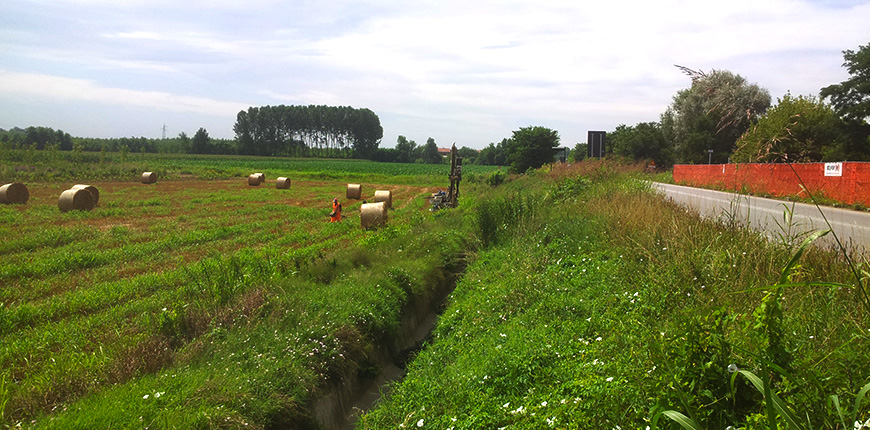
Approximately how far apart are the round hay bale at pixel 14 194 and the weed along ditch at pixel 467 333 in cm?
1330

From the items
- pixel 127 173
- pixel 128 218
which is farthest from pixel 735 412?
pixel 127 173

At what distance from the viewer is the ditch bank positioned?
607 cm

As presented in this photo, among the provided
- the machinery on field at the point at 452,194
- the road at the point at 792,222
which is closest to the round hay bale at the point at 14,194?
the machinery on field at the point at 452,194

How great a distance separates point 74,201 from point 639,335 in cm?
2321

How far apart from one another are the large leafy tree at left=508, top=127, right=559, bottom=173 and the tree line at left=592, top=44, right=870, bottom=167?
10217mm

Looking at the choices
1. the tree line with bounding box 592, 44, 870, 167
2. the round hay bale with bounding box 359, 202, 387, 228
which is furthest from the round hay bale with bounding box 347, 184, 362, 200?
the tree line with bounding box 592, 44, 870, 167

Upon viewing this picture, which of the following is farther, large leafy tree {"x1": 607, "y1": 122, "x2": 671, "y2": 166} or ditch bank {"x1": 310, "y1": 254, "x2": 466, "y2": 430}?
large leafy tree {"x1": 607, "y1": 122, "x2": 671, "y2": 166}

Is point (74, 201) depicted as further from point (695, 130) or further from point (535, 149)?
point (695, 130)

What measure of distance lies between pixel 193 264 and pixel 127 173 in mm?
36695

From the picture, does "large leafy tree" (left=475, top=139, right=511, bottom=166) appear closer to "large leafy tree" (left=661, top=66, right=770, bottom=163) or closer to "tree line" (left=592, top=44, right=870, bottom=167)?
"tree line" (left=592, top=44, right=870, bottom=167)

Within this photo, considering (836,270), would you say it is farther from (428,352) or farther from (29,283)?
(29,283)

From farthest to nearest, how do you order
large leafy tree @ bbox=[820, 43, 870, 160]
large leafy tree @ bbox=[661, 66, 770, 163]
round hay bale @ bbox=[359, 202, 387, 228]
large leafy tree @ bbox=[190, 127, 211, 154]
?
large leafy tree @ bbox=[190, 127, 211, 154] < large leafy tree @ bbox=[661, 66, 770, 163] < large leafy tree @ bbox=[820, 43, 870, 160] < round hay bale @ bbox=[359, 202, 387, 228]

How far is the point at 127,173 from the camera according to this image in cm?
4125

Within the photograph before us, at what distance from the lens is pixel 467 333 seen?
22.6 feet
